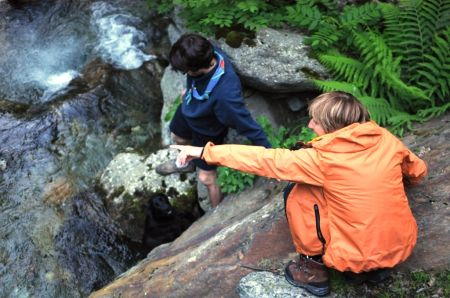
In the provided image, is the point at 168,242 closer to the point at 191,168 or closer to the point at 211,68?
the point at 191,168

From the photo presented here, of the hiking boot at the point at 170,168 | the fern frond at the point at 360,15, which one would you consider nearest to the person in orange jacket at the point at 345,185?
the fern frond at the point at 360,15

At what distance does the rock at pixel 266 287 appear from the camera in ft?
10.6

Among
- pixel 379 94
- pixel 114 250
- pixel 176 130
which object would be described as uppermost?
pixel 379 94

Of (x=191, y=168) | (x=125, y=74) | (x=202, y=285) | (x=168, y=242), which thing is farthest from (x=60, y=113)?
(x=202, y=285)

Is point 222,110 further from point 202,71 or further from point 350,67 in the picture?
point 350,67

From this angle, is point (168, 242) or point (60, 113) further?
point (60, 113)

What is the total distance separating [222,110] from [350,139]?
5.14 feet

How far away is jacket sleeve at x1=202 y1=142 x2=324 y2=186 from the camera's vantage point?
2.78 meters

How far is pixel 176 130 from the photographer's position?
5246 mm

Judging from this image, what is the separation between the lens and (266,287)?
332 centimetres

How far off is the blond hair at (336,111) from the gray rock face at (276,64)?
8.48ft

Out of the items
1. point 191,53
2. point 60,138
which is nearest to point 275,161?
point 191,53

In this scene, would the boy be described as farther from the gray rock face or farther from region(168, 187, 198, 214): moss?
region(168, 187, 198, 214): moss

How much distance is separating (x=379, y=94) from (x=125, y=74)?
4.58m
